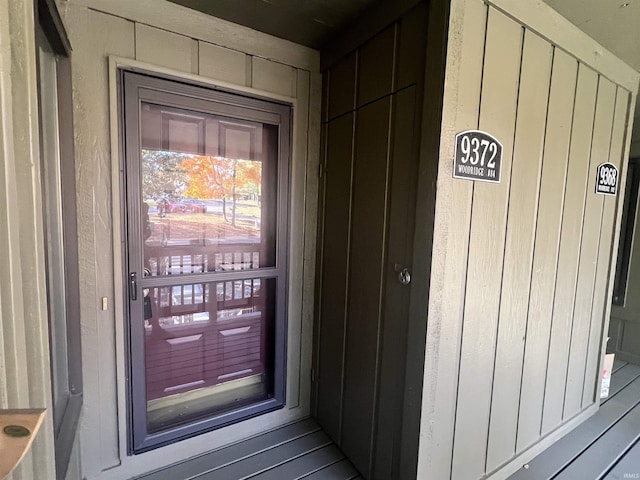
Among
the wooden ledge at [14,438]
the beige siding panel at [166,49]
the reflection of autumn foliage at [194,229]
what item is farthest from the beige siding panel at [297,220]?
the wooden ledge at [14,438]

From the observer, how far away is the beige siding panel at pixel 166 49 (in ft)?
4.83

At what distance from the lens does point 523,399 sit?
173cm

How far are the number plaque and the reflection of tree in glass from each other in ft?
7.72

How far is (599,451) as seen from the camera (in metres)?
1.89

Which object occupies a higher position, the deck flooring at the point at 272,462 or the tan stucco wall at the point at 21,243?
the tan stucco wall at the point at 21,243

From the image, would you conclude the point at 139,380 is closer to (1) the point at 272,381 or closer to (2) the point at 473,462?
(1) the point at 272,381

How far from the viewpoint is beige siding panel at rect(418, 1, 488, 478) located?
1.24 meters

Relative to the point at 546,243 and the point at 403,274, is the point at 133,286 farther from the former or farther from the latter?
the point at 546,243

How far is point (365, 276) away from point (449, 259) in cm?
45

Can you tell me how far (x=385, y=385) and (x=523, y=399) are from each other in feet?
2.66

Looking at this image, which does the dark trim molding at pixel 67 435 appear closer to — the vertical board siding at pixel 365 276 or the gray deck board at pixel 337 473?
the gray deck board at pixel 337 473

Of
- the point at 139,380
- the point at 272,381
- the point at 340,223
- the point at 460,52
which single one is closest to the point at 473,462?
the point at 272,381

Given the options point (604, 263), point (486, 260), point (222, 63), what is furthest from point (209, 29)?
point (604, 263)

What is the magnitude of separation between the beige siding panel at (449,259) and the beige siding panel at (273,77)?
945 mm
